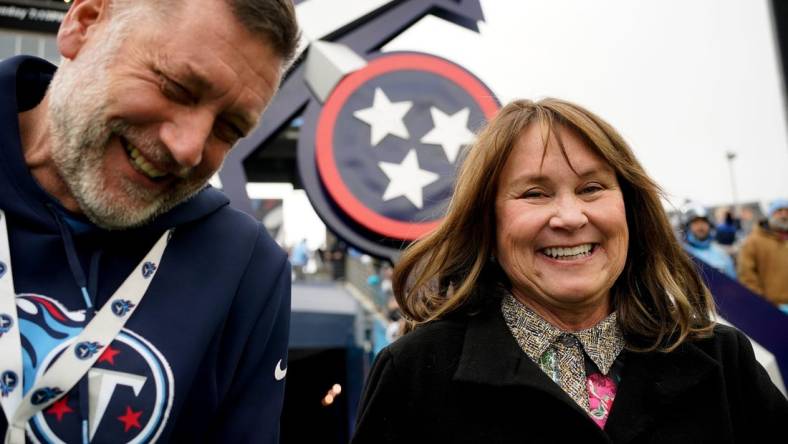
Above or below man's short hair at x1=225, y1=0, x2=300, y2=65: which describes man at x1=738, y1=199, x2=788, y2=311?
below

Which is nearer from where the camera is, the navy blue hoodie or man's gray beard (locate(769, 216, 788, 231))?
the navy blue hoodie

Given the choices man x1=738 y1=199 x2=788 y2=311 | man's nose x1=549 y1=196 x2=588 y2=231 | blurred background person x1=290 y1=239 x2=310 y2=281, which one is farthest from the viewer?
blurred background person x1=290 y1=239 x2=310 y2=281

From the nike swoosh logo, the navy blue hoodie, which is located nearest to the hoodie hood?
the navy blue hoodie

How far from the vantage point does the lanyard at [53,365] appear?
1335mm

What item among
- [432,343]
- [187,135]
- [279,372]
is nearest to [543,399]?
[432,343]

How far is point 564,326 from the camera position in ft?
6.10

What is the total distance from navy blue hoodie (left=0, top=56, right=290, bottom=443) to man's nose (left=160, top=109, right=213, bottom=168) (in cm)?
29

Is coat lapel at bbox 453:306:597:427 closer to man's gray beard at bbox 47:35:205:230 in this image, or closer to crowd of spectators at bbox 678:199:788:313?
man's gray beard at bbox 47:35:205:230

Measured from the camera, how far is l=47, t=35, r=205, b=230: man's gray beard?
1505 mm

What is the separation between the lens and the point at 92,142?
1514 millimetres

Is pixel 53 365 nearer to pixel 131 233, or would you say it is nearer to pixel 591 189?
pixel 131 233

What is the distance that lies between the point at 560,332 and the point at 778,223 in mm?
5494

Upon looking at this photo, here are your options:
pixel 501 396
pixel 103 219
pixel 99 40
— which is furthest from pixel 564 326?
pixel 99 40

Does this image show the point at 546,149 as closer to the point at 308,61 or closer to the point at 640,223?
the point at 640,223
